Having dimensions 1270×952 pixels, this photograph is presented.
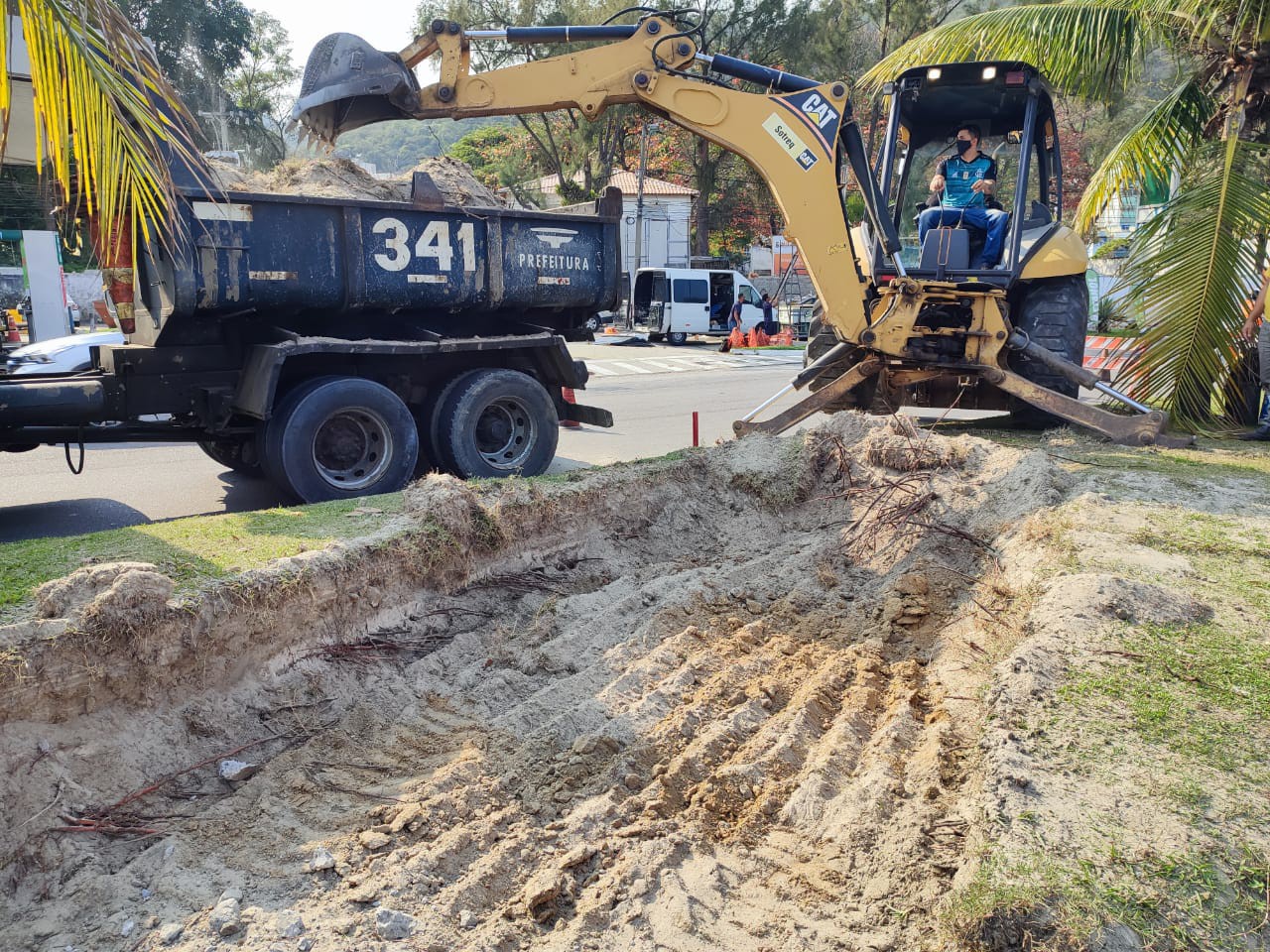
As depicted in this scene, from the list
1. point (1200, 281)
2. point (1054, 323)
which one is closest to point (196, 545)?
point (1054, 323)

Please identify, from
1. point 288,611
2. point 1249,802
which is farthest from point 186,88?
point 1249,802

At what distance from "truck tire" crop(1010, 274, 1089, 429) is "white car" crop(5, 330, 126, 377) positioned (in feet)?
27.9

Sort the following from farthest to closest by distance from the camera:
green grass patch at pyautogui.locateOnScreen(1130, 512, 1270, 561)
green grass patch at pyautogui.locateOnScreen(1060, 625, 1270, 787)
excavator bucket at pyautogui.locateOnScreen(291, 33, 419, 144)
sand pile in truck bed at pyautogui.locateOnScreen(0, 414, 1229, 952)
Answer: excavator bucket at pyautogui.locateOnScreen(291, 33, 419, 144), green grass patch at pyautogui.locateOnScreen(1130, 512, 1270, 561), green grass patch at pyautogui.locateOnScreen(1060, 625, 1270, 787), sand pile in truck bed at pyautogui.locateOnScreen(0, 414, 1229, 952)

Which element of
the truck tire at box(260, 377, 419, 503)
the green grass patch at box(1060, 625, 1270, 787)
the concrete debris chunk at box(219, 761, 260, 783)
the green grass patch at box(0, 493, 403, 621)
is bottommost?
the concrete debris chunk at box(219, 761, 260, 783)

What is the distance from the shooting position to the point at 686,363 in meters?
20.8

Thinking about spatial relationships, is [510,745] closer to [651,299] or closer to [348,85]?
[348,85]

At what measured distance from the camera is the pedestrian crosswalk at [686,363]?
1923 centimetres

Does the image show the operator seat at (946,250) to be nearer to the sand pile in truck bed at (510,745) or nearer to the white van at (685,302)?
the sand pile in truck bed at (510,745)

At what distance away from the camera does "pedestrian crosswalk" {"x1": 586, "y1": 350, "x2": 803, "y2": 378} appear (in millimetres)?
19234

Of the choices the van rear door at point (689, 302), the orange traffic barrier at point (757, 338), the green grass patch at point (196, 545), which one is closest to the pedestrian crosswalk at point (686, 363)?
the orange traffic barrier at point (757, 338)

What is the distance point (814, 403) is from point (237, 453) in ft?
15.7

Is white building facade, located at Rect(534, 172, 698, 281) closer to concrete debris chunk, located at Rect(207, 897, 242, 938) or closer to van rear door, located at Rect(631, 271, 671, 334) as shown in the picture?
van rear door, located at Rect(631, 271, 671, 334)

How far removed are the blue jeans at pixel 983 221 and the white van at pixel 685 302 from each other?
1757 cm

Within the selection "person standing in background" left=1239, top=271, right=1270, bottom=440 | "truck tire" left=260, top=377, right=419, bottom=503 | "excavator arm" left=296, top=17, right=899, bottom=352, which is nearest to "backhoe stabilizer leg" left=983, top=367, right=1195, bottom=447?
"person standing in background" left=1239, top=271, right=1270, bottom=440
